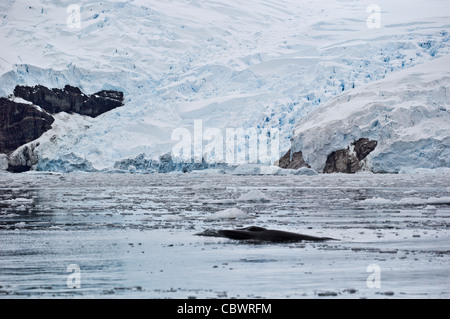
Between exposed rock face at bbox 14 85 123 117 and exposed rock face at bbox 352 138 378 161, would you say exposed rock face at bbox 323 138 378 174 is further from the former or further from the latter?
exposed rock face at bbox 14 85 123 117

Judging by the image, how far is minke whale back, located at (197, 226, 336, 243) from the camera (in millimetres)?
10336

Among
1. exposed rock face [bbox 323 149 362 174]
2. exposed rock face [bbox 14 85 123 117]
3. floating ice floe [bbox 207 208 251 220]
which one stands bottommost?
floating ice floe [bbox 207 208 251 220]

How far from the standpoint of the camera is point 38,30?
74.2 m

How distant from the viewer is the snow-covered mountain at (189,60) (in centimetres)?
5973

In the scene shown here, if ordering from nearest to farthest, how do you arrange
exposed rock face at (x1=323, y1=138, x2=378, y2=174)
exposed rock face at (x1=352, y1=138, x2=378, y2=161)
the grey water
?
the grey water → exposed rock face at (x1=352, y1=138, x2=378, y2=161) → exposed rock face at (x1=323, y1=138, x2=378, y2=174)

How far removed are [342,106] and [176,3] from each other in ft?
132

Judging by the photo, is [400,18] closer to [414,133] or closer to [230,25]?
[230,25]

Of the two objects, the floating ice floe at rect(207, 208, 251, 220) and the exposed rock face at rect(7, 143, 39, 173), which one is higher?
the exposed rock face at rect(7, 143, 39, 173)

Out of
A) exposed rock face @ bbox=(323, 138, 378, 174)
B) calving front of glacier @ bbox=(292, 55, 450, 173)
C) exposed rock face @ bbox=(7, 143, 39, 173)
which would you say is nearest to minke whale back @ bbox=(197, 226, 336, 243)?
calving front of glacier @ bbox=(292, 55, 450, 173)

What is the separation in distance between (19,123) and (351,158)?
1716 inches

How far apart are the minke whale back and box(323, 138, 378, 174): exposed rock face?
39.2m

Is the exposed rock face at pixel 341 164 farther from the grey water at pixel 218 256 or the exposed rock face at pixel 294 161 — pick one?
the grey water at pixel 218 256

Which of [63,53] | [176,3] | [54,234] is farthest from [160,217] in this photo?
[176,3]

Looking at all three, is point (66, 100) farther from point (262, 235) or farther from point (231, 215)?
point (262, 235)
